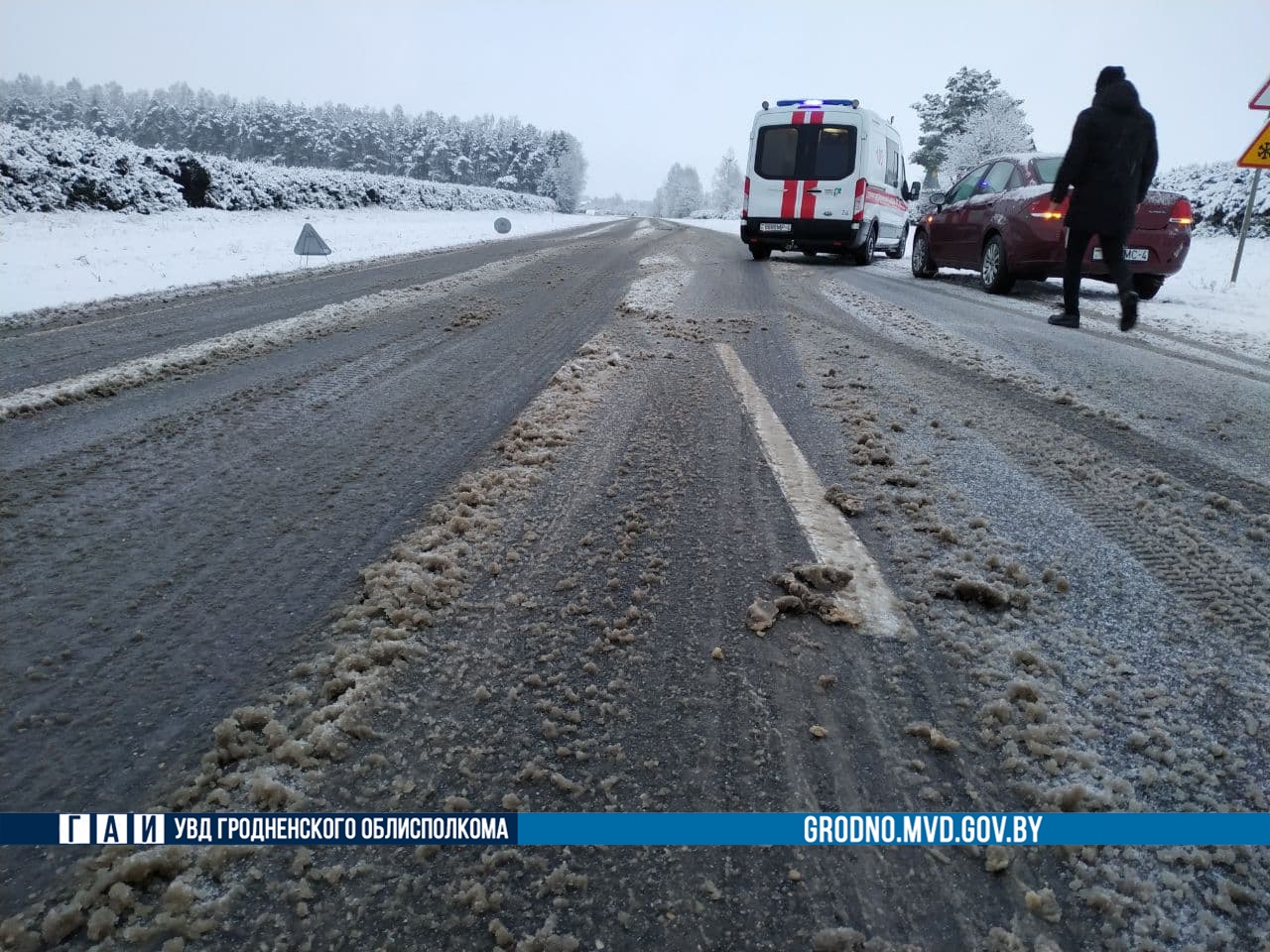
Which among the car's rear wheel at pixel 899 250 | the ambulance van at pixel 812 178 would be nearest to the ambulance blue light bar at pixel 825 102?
the ambulance van at pixel 812 178

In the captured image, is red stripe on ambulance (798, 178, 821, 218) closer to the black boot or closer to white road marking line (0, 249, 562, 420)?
white road marking line (0, 249, 562, 420)

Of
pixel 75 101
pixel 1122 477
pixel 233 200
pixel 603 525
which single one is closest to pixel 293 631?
pixel 603 525

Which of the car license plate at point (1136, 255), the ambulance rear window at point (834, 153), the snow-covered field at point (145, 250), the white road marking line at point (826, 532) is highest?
the ambulance rear window at point (834, 153)

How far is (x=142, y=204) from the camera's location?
16328mm

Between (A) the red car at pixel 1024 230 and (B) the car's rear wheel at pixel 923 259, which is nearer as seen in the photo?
Answer: (A) the red car at pixel 1024 230

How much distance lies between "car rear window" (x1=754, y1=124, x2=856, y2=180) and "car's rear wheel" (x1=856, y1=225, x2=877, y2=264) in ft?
4.18

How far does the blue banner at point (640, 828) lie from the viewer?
1.01m

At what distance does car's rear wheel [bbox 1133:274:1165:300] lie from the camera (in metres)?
7.67

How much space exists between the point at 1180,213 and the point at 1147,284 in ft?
3.71

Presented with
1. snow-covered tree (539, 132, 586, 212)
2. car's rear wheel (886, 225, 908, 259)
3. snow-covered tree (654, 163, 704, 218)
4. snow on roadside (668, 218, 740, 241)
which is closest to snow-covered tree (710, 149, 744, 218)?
snow-covered tree (654, 163, 704, 218)

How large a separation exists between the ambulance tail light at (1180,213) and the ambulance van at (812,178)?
488cm

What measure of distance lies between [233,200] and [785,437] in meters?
23.1

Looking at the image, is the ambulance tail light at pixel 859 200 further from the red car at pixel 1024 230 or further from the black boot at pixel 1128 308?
the black boot at pixel 1128 308

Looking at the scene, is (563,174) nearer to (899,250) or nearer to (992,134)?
(992,134)
